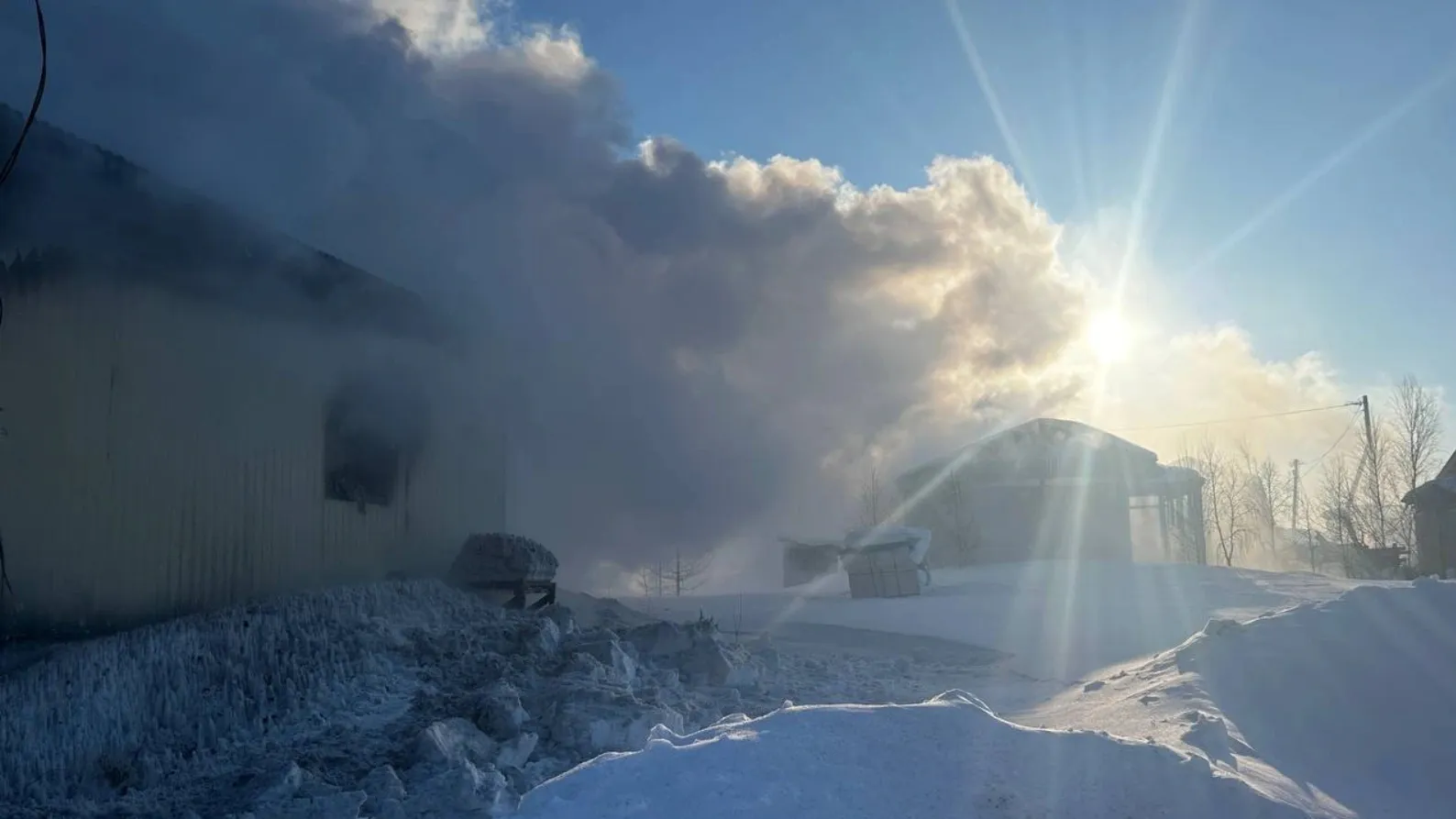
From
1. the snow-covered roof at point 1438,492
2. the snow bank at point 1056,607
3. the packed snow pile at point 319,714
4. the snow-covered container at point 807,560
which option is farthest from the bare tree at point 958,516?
the packed snow pile at point 319,714

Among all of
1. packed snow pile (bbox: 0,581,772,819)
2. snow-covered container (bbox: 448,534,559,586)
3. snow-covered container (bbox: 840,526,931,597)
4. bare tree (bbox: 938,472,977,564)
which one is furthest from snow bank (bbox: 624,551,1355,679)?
bare tree (bbox: 938,472,977,564)

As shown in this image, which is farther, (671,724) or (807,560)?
(807,560)

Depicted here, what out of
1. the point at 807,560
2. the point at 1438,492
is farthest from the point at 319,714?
the point at 1438,492

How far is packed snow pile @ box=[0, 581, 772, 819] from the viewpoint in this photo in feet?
20.4

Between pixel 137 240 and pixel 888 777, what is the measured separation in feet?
26.6

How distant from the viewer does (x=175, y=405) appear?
31.9 ft

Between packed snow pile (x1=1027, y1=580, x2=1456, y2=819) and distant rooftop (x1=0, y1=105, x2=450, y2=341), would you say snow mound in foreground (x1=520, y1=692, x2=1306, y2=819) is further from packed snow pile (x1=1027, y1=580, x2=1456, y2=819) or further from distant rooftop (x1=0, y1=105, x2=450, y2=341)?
distant rooftop (x1=0, y1=105, x2=450, y2=341)

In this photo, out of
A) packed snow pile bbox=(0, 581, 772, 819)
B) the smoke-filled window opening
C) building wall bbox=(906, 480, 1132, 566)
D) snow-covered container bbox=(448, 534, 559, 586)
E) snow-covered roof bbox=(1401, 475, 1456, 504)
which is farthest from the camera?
building wall bbox=(906, 480, 1132, 566)

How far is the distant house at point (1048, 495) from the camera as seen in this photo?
31.2 metres

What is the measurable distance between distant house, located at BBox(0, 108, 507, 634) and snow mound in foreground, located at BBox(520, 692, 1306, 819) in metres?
5.77

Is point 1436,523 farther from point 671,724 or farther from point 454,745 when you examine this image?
point 454,745

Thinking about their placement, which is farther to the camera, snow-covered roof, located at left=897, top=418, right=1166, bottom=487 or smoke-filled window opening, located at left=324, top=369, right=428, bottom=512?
snow-covered roof, located at left=897, top=418, right=1166, bottom=487

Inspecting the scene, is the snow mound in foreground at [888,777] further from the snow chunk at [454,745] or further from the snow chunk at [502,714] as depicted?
the snow chunk at [502,714]

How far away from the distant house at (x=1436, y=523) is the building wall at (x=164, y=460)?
970 inches
